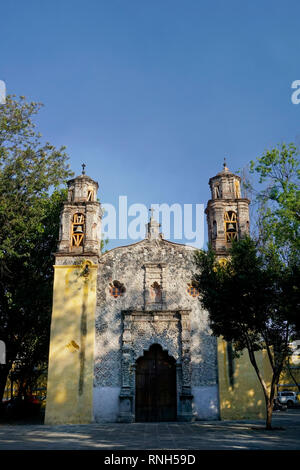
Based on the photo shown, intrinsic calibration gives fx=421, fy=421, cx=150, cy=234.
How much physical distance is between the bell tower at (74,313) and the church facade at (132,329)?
4cm

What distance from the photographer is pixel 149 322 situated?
60.9ft

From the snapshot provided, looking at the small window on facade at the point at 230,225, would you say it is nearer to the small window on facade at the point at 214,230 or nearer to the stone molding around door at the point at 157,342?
the small window on facade at the point at 214,230

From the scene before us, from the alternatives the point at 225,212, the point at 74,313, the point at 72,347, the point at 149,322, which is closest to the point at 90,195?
the point at 74,313

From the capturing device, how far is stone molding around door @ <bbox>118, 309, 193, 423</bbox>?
17.2m

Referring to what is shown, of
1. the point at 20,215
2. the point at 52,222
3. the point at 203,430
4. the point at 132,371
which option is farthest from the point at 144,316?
the point at 52,222

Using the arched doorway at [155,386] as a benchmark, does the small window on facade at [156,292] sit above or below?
above

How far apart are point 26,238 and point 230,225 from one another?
393 inches

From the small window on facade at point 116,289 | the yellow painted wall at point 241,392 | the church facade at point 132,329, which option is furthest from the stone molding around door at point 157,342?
the yellow painted wall at point 241,392

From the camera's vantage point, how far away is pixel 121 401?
17.2 m

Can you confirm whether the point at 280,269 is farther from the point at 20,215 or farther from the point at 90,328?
the point at 20,215

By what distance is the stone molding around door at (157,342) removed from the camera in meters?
17.2

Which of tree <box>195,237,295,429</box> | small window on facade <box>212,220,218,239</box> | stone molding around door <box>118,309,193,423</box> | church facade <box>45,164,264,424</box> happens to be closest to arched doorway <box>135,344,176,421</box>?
church facade <box>45,164,264,424</box>

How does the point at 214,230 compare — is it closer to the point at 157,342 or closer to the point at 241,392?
the point at 157,342

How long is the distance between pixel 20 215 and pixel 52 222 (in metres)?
5.74
